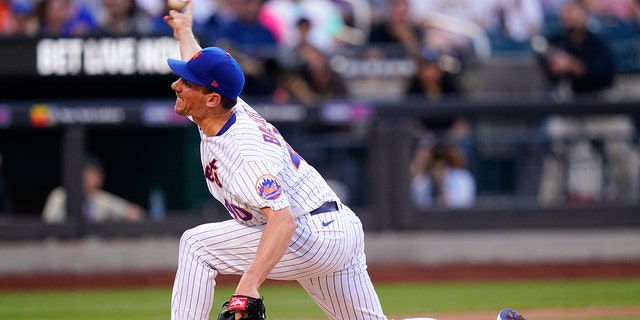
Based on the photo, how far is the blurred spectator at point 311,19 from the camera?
1228 centimetres

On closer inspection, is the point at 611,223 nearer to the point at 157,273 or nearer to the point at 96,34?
the point at 157,273

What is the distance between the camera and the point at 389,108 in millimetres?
10391

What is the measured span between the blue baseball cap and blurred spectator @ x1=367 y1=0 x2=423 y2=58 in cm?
750

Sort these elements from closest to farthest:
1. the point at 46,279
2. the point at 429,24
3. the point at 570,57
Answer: the point at 46,279 < the point at 570,57 < the point at 429,24

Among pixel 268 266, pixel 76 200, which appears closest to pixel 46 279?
pixel 76 200

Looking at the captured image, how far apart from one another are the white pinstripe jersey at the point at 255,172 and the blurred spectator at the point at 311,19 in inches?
291

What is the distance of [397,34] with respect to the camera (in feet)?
40.8

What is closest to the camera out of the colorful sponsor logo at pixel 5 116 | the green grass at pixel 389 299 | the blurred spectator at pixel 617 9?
the green grass at pixel 389 299

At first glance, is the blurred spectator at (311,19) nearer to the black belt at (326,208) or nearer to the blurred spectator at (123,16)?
the blurred spectator at (123,16)

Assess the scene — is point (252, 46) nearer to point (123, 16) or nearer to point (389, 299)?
point (123, 16)

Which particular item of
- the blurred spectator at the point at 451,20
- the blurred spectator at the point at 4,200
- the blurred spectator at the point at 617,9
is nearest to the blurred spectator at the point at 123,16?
the blurred spectator at the point at 4,200

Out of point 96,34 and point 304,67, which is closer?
point 96,34

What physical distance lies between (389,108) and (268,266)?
6.23m

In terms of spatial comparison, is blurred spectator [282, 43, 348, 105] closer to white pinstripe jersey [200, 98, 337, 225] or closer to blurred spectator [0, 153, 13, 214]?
blurred spectator [0, 153, 13, 214]
